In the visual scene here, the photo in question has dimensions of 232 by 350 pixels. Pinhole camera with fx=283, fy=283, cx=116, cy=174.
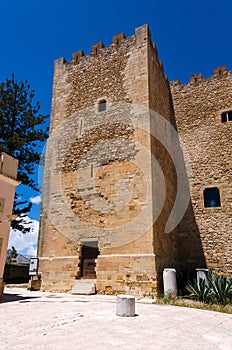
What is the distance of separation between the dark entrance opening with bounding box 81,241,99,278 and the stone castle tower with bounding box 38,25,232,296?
0.12ft

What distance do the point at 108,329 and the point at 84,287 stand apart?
5294 millimetres

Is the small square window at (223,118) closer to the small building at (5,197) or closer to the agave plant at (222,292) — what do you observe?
the agave plant at (222,292)

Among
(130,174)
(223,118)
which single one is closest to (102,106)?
(130,174)

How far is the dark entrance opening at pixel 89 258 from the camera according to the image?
1004 cm

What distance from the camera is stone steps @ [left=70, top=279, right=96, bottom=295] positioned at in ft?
30.4

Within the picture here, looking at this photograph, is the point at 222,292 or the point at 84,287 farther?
the point at 84,287

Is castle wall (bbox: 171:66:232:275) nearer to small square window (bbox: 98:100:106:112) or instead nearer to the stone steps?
small square window (bbox: 98:100:106:112)

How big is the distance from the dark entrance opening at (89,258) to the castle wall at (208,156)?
4309 millimetres

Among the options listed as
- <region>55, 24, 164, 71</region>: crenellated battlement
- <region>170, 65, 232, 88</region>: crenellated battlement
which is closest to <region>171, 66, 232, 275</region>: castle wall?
<region>170, 65, 232, 88</region>: crenellated battlement

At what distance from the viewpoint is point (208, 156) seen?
516 inches

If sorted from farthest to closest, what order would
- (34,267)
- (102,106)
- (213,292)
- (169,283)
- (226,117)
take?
(226,117) → (102,106) → (34,267) → (169,283) → (213,292)

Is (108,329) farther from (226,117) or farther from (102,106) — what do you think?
(226,117)

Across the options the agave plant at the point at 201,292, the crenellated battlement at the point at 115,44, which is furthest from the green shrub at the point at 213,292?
the crenellated battlement at the point at 115,44

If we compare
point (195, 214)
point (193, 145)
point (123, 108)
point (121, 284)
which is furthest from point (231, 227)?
point (123, 108)
